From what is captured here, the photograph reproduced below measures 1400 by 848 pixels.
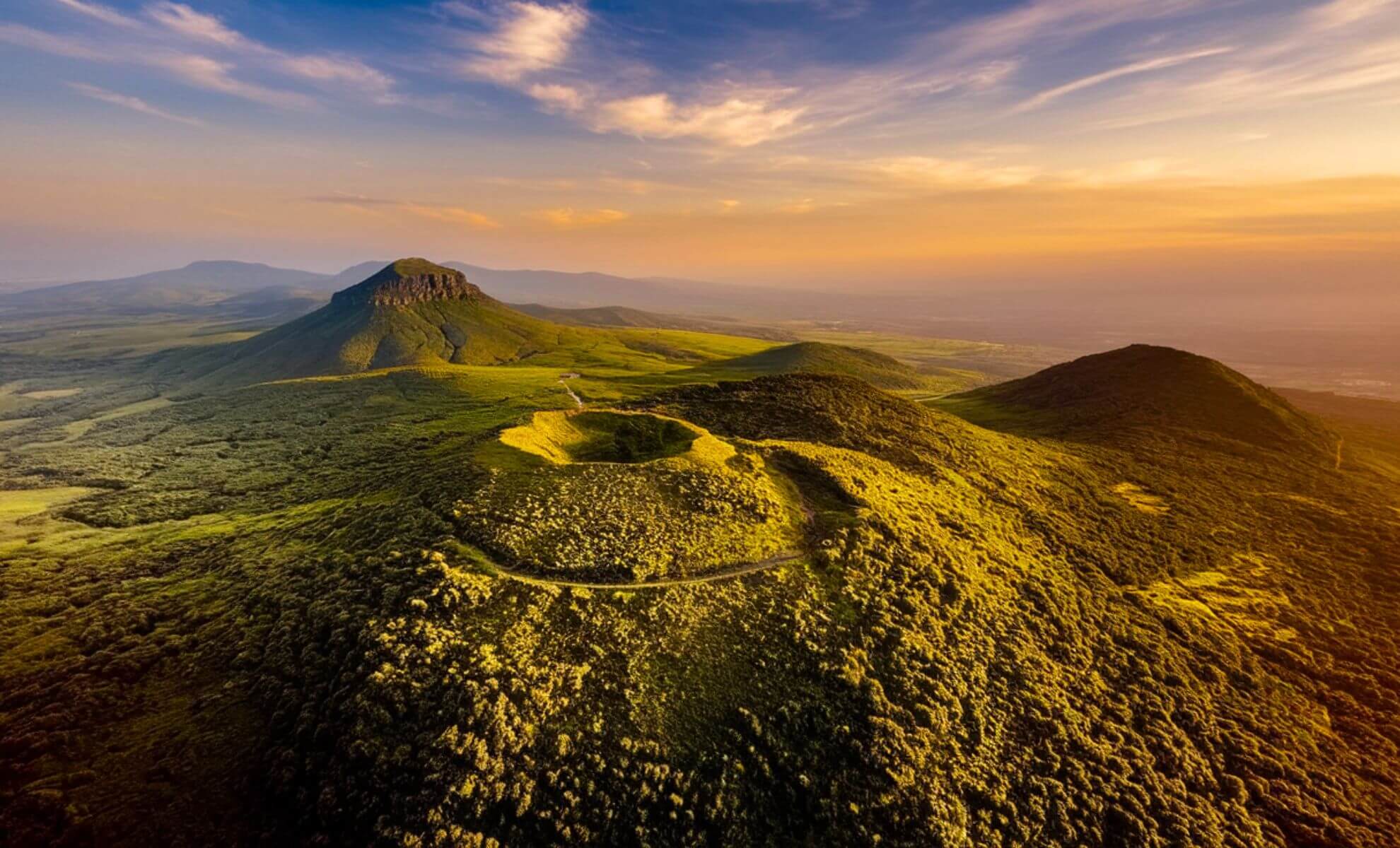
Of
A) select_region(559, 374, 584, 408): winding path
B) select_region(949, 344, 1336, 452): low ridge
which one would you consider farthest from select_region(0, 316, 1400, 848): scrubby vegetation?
select_region(559, 374, 584, 408): winding path

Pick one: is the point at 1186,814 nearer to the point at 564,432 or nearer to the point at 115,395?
the point at 564,432

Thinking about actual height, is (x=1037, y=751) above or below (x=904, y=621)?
below

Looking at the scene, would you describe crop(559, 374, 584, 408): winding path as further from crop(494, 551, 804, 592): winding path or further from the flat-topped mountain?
crop(494, 551, 804, 592): winding path

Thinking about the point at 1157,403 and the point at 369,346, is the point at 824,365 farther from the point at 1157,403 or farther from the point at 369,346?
the point at 369,346

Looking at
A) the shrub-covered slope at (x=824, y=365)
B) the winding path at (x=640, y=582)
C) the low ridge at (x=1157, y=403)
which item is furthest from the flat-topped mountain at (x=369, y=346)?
the low ridge at (x=1157, y=403)

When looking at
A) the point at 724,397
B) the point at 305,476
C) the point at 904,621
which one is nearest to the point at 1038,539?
the point at 904,621

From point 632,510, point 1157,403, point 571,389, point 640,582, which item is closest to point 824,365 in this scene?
point 571,389
